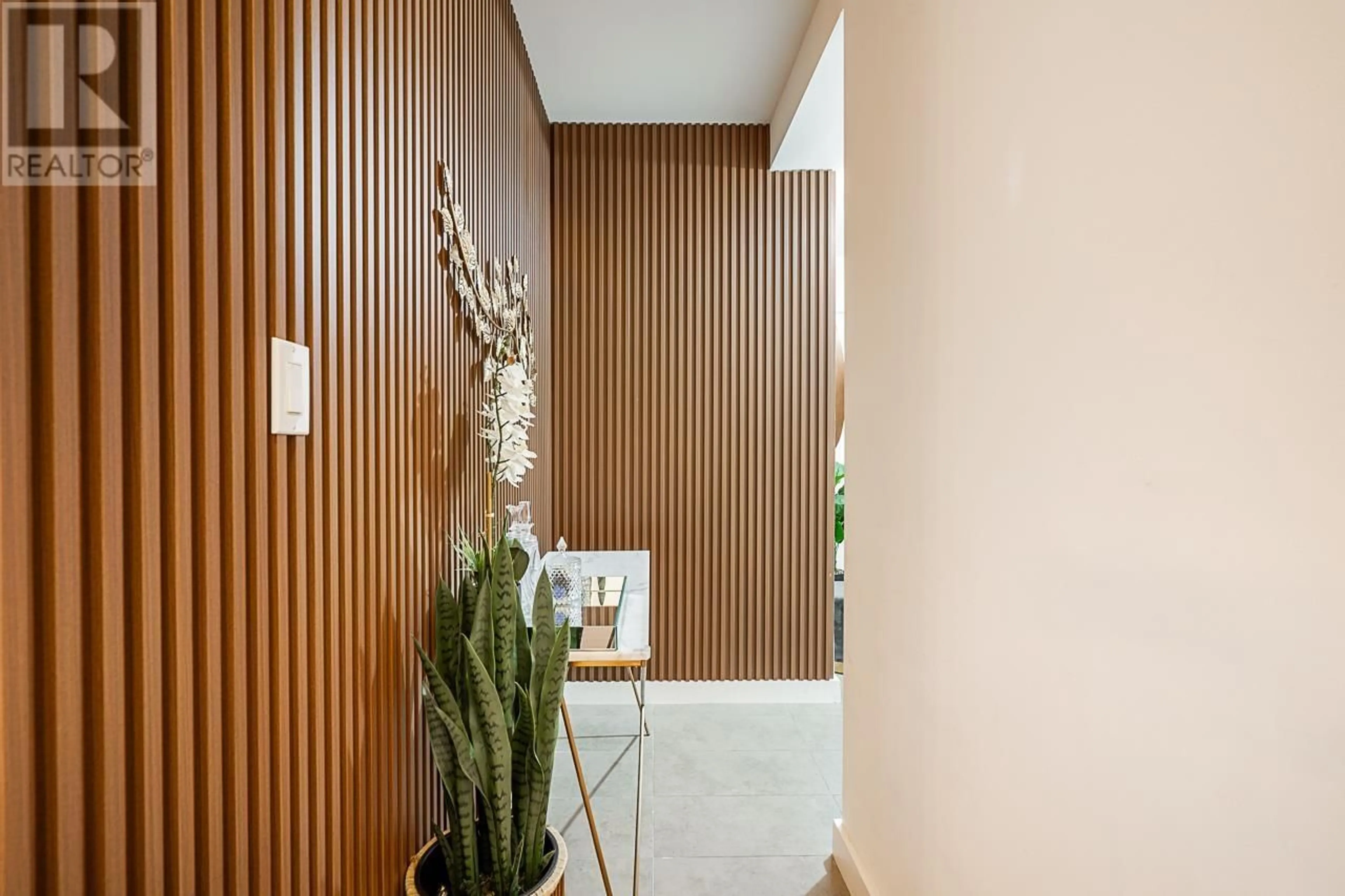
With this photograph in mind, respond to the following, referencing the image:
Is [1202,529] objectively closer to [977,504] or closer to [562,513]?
[977,504]

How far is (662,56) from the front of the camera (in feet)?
9.76

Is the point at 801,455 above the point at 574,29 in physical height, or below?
below

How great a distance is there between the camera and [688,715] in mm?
3525

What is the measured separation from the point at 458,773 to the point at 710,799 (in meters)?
1.49

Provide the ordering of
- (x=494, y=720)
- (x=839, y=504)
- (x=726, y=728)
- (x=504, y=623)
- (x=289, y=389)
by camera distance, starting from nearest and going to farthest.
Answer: (x=289, y=389), (x=494, y=720), (x=504, y=623), (x=726, y=728), (x=839, y=504)

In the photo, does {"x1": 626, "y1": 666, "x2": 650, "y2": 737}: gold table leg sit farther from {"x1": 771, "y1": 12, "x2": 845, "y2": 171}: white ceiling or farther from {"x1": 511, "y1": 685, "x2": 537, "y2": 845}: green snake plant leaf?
{"x1": 771, "y1": 12, "x2": 845, "y2": 171}: white ceiling

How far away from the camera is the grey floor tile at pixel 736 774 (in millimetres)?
2752

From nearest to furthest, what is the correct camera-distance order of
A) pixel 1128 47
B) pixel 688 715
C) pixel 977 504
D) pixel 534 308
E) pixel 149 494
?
pixel 149 494 → pixel 1128 47 → pixel 977 504 → pixel 534 308 → pixel 688 715

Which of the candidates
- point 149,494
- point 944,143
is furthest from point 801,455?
point 149,494

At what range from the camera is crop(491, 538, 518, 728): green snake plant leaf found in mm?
1517

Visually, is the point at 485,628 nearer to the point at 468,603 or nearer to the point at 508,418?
the point at 468,603

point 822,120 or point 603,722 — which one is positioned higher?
point 822,120

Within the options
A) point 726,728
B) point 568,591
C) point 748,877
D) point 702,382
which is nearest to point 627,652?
point 568,591

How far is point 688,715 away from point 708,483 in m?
1.10
